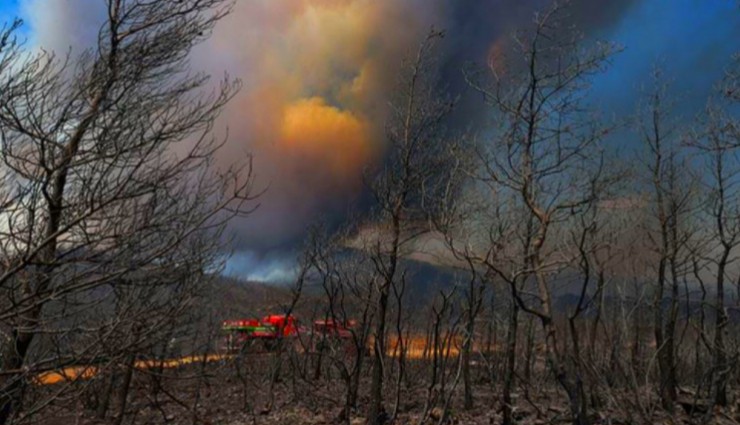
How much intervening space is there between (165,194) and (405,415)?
39.1 ft

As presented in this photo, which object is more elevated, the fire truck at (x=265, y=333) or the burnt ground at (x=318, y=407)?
the fire truck at (x=265, y=333)

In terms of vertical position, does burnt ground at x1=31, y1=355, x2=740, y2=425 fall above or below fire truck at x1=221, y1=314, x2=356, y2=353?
below

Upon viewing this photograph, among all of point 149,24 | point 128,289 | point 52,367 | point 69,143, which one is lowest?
point 52,367

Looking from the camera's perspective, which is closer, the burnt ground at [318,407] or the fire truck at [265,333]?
the burnt ground at [318,407]

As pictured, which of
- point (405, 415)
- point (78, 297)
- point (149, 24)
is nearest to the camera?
point (78, 297)

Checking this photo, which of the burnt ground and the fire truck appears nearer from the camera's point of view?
the burnt ground

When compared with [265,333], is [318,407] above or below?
below

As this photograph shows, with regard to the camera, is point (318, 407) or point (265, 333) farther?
point (265, 333)

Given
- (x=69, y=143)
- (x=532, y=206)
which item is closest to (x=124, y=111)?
(x=69, y=143)

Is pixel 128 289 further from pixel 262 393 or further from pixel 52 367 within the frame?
pixel 262 393

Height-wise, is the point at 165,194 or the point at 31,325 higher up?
the point at 165,194

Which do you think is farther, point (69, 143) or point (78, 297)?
point (78, 297)

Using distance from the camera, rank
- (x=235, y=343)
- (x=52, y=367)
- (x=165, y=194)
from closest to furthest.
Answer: (x=52, y=367) < (x=165, y=194) < (x=235, y=343)

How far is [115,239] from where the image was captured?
15.4 ft
